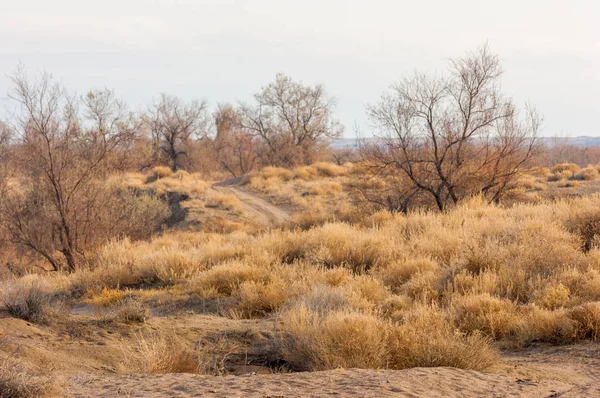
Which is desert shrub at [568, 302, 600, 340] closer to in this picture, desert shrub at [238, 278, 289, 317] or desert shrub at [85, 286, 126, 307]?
desert shrub at [238, 278, 289, 317]

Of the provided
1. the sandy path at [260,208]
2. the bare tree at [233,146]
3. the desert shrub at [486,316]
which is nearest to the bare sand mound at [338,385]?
the desert shrub at [486,316]

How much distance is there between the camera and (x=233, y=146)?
191 ft

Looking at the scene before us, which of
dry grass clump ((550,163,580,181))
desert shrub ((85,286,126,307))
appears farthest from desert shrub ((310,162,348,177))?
desert shrub ((85,286,126,307))

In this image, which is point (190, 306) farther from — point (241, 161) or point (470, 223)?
point (241, 161)

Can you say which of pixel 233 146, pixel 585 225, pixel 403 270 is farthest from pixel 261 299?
pixel 233 146

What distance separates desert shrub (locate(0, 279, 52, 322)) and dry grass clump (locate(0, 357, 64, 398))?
279cm

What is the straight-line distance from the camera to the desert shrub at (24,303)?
6.35 m

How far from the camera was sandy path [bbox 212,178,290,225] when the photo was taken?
87.3 ft

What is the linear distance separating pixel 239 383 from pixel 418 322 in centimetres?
247

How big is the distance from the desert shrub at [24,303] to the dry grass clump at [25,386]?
2793 mm

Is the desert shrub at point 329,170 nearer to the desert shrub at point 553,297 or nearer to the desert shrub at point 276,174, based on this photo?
the desert shrub at point 276,174

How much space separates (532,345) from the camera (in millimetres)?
6523

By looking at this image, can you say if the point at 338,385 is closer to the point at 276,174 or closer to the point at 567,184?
the point at 567,184

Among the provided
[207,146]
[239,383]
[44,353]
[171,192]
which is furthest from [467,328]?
[207,146]
